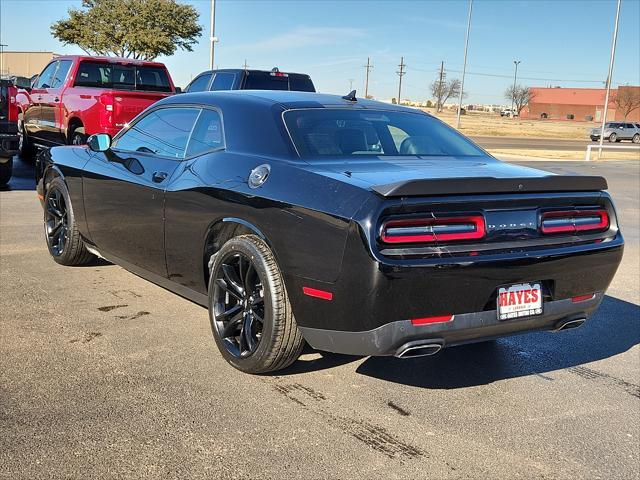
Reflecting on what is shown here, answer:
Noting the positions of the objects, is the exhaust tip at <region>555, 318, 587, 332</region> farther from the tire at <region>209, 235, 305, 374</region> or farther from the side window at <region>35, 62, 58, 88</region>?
the side window at <region>35, 62, 58, 88</region>

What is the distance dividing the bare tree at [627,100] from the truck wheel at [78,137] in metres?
81.3

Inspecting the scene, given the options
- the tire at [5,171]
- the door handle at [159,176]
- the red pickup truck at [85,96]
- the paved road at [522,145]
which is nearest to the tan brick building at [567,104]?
the paved road at [522,145]

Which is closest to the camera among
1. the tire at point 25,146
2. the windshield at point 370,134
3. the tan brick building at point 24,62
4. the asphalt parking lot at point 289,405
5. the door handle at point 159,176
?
the asphalt parking lot at point 289,405

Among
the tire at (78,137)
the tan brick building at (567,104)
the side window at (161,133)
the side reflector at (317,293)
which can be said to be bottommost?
the side reflector at (317,293)

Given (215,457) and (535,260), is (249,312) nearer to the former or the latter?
(215,457)

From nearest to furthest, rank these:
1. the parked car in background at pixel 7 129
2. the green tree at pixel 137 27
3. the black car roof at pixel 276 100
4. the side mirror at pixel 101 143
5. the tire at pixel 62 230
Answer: the black car roof at pixel 276 100 → the side mirror at pixel 101 143 → the tire at pixel 62 230 → the parked car in background at pixel 7 129 → the green tree at pixel 137 27

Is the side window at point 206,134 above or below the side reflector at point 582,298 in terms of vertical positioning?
above

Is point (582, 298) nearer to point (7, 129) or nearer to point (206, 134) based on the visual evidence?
point (206, 134)

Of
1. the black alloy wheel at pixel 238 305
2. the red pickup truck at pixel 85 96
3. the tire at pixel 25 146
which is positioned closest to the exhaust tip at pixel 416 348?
the black alloy wheel at pixel 238 305

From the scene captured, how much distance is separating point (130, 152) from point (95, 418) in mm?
2421

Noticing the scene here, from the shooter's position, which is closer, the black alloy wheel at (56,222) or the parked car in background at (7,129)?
the black alloy wheel at (56,222)

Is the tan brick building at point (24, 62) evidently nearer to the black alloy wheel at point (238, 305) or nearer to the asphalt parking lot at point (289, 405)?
the asphalt parking lot at point (289, 405)

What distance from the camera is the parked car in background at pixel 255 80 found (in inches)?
493

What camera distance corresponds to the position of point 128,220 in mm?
4914
